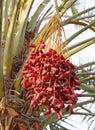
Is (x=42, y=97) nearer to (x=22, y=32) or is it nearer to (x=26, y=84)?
(x=26, y=84)

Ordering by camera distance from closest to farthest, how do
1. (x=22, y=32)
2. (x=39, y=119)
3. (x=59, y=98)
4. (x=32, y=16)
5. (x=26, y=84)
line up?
(x=59, y=98)
(x=26, y=84)
(x=39, y=119)
(x=22, y=32)
(x=32, y=16)

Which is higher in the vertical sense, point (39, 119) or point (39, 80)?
point (39, 80)

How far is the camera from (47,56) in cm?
122

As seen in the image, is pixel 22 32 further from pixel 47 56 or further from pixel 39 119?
pixel 47 56

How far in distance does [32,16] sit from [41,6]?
0.12 meters

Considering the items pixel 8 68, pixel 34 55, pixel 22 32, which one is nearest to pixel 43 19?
pixel 22 32

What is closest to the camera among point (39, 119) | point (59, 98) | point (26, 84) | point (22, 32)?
point (59, 98)

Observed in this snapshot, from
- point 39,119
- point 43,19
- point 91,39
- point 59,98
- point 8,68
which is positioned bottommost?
point 39,119

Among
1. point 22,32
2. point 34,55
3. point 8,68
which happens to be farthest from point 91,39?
point 34,55

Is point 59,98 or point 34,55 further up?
point 34,55

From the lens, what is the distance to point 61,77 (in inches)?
45.2

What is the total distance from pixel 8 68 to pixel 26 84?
714 millimetres

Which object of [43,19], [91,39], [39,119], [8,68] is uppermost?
[43,19]

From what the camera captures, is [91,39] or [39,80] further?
[91,39]
